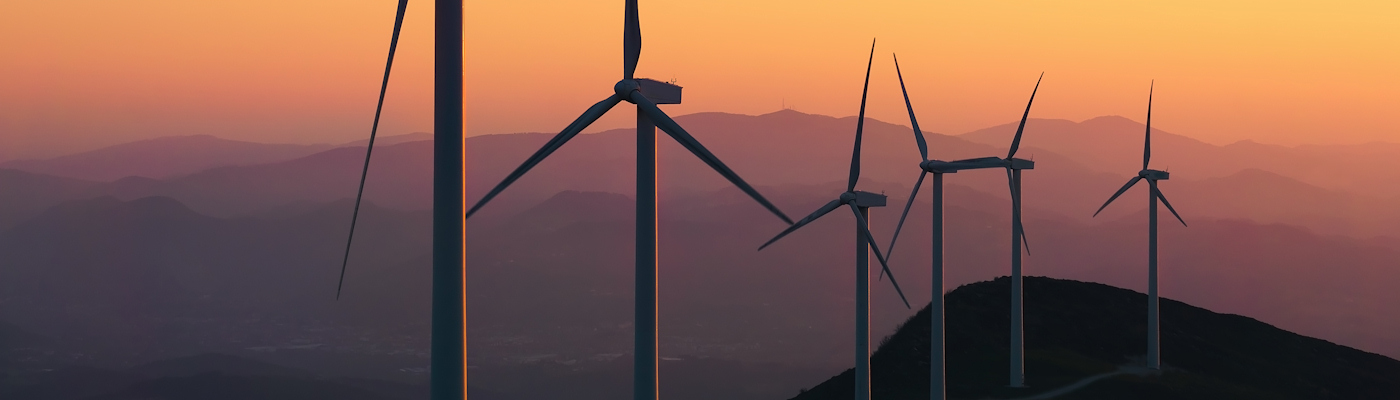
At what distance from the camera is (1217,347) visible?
15700cm

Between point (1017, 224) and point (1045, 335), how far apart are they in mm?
63940

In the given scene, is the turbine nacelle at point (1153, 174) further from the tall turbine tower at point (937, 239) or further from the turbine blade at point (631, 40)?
the turbine blade at point (631, 40)

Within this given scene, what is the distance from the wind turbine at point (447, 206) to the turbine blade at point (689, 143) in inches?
396

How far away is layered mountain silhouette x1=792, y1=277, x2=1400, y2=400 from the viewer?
4616 inches

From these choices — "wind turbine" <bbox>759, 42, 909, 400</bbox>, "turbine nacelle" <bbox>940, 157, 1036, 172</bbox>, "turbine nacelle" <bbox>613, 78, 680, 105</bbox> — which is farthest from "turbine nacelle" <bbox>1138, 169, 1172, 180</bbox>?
"turbine nacelle" <bbox>613, 78, 680, 105</bbox>

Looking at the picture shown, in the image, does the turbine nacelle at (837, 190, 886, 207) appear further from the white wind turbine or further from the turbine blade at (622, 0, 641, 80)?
the turbine blade at (622, 0, 641, 80)

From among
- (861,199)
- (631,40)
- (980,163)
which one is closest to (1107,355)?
(980,163)

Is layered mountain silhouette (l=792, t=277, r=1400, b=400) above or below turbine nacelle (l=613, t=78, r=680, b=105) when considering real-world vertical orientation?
below

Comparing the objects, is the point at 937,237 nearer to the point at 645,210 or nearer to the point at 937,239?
the point at 937,239

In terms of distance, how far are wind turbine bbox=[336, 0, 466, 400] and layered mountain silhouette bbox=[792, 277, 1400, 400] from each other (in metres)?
81.2

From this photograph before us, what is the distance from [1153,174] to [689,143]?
317 feet

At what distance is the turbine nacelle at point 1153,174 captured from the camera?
124125mm

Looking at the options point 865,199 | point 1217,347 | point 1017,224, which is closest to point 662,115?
point 865,199

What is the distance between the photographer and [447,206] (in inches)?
1358
